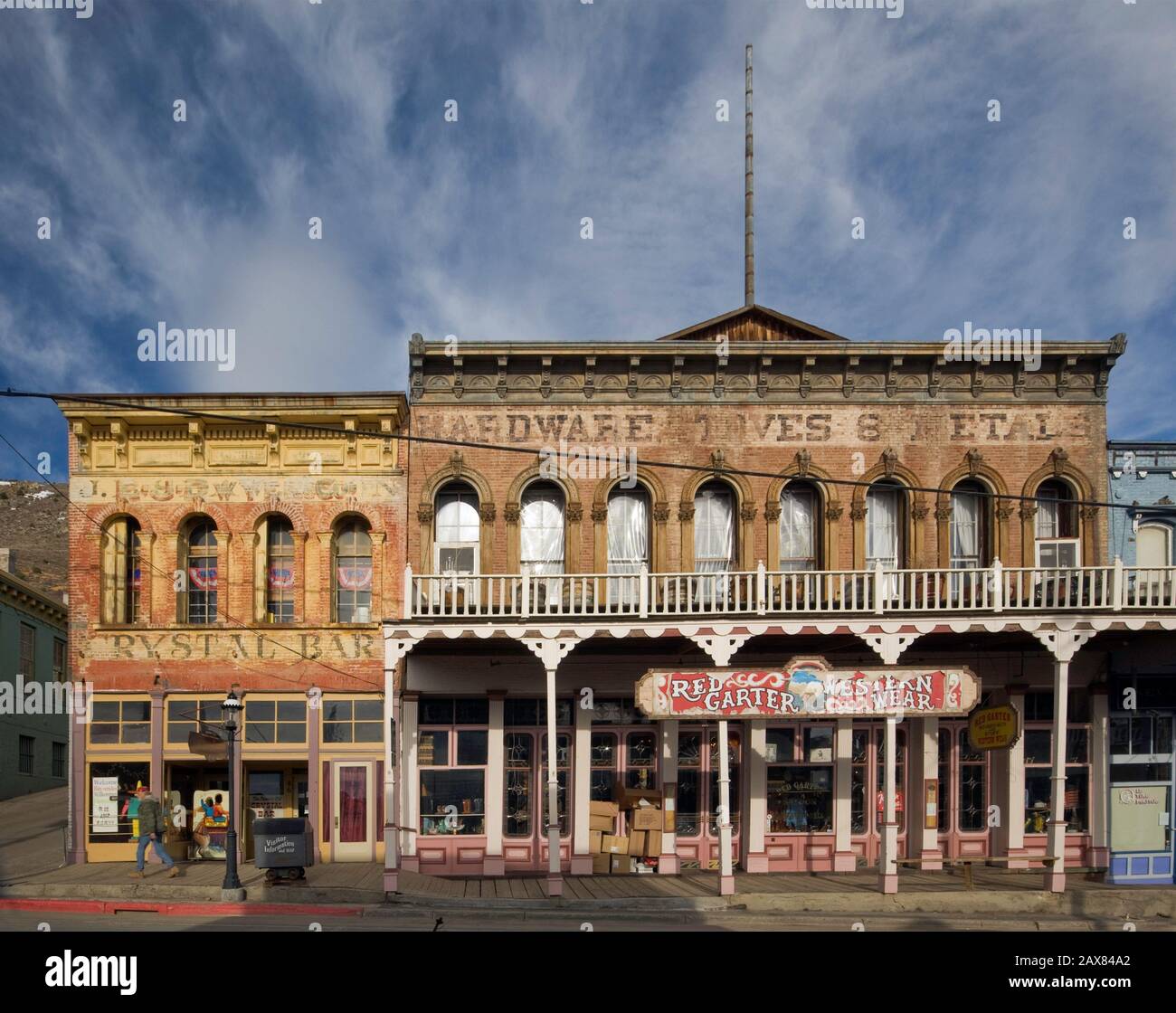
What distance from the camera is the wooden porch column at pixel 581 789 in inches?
663

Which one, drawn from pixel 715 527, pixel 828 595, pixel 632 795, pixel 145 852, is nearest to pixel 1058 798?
pixel 828 595

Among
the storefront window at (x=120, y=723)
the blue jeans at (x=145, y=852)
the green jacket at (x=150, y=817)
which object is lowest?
the blue jeans at (x=145, y=852)

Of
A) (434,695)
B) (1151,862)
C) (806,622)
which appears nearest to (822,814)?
(806,622)

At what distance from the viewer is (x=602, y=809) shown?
665 inches

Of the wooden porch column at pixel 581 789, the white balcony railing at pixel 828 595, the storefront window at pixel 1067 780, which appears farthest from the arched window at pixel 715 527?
the storefront window at pixel 1067 780

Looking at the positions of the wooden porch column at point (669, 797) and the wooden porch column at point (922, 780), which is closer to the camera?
the wooden porch column at point (669, 797)

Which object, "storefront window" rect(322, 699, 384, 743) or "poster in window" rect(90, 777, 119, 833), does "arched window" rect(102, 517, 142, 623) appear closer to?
"poster in window" rect(90, 777, 119, 833)

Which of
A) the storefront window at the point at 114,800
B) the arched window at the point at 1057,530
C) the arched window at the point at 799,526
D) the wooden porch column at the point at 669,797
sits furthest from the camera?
the arched window at the point at 799,526

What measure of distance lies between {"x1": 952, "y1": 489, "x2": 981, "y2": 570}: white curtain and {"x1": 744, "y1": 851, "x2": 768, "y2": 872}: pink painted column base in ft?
22.0

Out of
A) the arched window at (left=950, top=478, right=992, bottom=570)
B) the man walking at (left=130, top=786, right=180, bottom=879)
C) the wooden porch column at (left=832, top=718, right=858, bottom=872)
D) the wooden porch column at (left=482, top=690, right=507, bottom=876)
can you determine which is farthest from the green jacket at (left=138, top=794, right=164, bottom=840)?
the arched window at (left=950, top=478, right=992, bottom=570)

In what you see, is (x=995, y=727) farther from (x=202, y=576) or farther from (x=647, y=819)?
(x=202, y=576)

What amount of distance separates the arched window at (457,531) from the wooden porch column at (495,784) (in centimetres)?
257

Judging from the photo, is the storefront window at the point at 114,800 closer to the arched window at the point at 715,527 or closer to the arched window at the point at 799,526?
the arched window at the point at 715,527

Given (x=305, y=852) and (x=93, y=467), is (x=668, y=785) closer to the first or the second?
(x=305, y=852)
